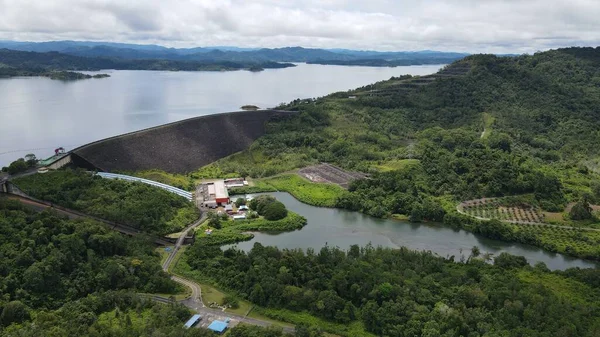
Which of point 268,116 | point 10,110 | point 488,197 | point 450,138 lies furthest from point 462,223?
point 10,110

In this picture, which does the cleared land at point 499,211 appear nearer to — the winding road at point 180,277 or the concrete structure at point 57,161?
the winding road at point 180,277

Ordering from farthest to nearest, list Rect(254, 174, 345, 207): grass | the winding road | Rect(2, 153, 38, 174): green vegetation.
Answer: Rect(254, 174, 345, 207): grass, Rect(2, 153, 38, 174): green vegetation, the winding road

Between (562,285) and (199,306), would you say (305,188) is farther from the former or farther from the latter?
(562,285)

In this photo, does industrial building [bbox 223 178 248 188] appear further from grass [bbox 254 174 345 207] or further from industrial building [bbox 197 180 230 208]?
grass [bbox 254 174 345 207]

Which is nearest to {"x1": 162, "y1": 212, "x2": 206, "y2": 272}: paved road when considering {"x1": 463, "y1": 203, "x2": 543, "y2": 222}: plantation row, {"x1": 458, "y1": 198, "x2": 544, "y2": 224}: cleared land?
{"x1": 458, "y1": 198, "x2": 544, "y2": 224}: cleared land

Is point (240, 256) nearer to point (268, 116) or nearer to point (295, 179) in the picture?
point (295, 179)

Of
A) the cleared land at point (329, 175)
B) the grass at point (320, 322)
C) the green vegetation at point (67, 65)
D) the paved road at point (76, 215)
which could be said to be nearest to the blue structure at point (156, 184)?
the paved road at point (76, 215)

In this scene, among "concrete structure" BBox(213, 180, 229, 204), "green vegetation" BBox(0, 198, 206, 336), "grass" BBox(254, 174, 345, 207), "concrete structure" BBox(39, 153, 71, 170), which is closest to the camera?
"green vegetation" BBox(0, 198, 206, 336)
